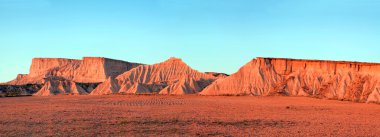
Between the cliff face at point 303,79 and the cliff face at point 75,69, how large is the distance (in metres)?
70.5

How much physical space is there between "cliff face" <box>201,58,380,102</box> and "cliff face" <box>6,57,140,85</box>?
2777 inches

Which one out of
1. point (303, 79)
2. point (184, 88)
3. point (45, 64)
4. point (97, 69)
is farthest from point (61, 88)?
point (45, 64)

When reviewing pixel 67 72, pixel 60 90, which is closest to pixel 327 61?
pixel 60 90

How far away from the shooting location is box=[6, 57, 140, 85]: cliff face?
4906 inches

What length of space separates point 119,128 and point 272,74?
41.7 meters

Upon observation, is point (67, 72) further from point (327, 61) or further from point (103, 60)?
point (327, 61)

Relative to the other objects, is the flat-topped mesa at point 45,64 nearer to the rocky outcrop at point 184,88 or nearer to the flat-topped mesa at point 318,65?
the rocky outcrop at point 184,88

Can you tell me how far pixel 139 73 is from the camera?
99750 mm

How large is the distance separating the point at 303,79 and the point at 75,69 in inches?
3684

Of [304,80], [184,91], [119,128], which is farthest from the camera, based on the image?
[184,91]

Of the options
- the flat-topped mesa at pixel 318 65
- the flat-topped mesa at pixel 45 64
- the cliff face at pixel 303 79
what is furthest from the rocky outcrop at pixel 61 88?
the flat-topped mesa at pixel 45 64

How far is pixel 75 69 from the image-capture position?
442ft

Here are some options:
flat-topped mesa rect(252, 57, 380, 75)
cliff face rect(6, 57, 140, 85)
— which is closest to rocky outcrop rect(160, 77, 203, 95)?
flat-topped mesa rect(252, 57, 380, 75)

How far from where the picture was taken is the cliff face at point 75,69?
409 ft
